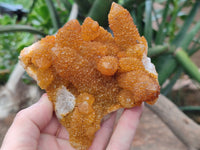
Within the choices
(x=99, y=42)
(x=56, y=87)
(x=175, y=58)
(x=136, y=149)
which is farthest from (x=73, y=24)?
(x=136, y=149)

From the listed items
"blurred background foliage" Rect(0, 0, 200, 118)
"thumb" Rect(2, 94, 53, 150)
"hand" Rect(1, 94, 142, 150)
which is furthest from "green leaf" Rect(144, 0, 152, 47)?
"thumb" Rect(2, 94, 53, 150)

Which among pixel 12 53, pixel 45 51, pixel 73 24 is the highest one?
pixel 73 24

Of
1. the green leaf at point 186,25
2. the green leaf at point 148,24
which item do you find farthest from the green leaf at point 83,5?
the green leaf at point 186,25

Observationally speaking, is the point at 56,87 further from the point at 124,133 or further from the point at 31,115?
the point at 124,133

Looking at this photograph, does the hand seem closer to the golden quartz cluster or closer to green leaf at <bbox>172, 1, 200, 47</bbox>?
the golden quartz cluster

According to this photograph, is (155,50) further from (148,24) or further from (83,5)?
(83,5)

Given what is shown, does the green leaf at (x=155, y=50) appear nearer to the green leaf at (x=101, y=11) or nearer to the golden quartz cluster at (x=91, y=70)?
the golden quartz cluster at (x=91, y=70)
